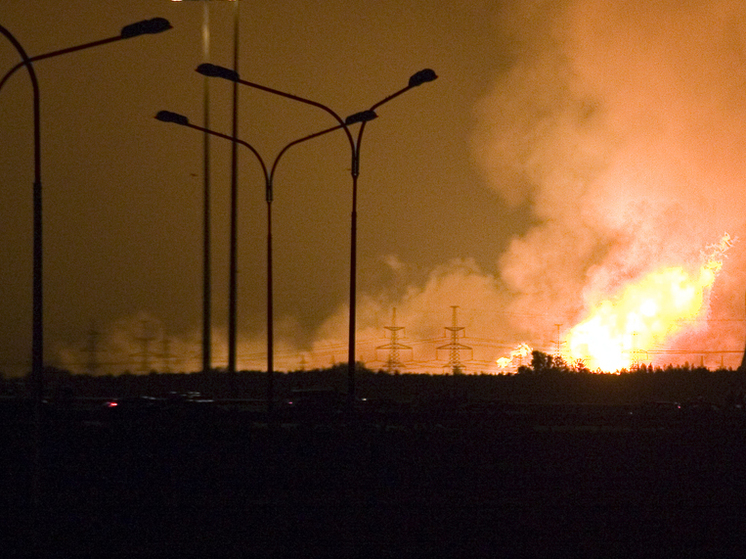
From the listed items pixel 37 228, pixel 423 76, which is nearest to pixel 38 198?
pixel 37 228

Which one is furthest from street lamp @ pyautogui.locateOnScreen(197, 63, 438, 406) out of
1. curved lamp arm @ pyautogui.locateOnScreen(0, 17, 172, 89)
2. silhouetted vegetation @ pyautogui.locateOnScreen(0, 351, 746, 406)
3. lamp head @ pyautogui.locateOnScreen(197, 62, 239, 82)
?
Answer: silhouetted vegetation @ pyautogui.locateOnScreen(0, 351, 746, 406)

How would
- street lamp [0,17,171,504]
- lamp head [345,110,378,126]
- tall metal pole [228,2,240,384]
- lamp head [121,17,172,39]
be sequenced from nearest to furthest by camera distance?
street lamp [0,17,171,504]
lamp head [121,17,172,39]
lamp head [345,110,378,126]
tall metal pole [228,2,240,384]

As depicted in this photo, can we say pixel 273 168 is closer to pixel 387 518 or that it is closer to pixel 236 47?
pixel 236 47

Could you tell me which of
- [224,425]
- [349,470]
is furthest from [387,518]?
[224,425]

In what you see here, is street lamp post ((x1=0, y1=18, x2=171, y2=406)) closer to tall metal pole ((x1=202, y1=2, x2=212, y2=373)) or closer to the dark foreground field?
the dark foreground field

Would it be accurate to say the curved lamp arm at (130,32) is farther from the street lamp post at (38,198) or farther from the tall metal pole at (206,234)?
the tall metal pole at (206,234)

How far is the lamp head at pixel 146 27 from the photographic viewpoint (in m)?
17.6

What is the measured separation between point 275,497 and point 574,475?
317 inches

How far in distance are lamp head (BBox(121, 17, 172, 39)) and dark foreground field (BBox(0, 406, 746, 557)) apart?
290 inches

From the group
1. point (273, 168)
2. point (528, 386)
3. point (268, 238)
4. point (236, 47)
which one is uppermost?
point (236, 47)

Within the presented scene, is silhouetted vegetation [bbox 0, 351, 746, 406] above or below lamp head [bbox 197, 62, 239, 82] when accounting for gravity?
below

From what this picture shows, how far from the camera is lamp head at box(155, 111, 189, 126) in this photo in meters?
30.5

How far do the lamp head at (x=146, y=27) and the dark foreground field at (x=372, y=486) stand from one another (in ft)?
24.2

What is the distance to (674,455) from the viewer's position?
27.1 m
